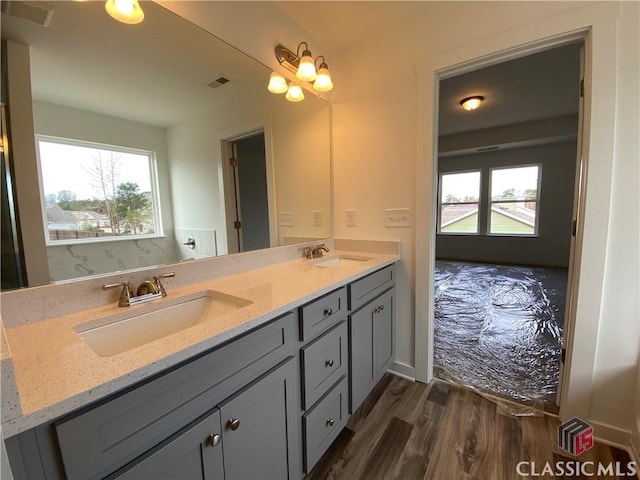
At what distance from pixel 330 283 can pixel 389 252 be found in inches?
33.1

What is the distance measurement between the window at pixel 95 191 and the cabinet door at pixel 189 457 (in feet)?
2.43

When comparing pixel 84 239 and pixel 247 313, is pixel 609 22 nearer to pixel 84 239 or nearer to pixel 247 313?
pixel 247 313

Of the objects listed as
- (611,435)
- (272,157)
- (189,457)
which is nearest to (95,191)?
(189,457)

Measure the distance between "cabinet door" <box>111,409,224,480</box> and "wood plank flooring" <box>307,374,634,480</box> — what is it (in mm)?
693

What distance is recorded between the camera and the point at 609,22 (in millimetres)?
1190

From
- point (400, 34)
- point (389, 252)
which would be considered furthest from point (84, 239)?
point (400, 34)

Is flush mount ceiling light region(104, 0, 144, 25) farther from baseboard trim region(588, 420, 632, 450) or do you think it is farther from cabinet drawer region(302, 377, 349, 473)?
baseboard trim region(588, 420, 632, 450)

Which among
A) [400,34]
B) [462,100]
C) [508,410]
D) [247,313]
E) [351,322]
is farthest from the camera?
[462,100]

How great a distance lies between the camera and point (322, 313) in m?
1.16

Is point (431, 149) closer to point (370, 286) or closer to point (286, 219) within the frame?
point (370, 286)

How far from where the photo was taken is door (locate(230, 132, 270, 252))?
5.08ft

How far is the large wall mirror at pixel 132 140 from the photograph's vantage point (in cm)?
84

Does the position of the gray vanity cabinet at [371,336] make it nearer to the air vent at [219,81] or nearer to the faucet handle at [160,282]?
the faucet handle at [160,282]

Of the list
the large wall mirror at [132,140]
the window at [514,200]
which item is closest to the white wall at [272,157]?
the large wall mirror at [132,140]
